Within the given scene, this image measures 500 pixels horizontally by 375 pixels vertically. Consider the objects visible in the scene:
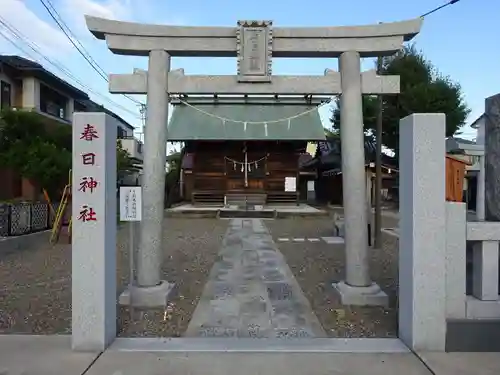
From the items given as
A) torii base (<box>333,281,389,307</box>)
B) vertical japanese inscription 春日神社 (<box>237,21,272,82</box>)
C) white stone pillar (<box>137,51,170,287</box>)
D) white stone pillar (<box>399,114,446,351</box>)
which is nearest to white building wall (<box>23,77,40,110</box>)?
white stone pillar (<box>137,51,170,287</box>)

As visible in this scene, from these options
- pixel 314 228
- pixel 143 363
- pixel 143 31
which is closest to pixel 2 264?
pixel 143 31

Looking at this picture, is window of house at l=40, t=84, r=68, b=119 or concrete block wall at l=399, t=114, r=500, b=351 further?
window of house at l=40, t=84, r=68, b=119

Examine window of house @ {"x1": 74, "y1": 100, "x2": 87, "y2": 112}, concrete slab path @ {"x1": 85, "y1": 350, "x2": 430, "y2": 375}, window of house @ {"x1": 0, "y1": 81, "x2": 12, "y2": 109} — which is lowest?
concrete slab path @ {"x1": 85, "y1": 350, "x2": 430, "y2": 375}

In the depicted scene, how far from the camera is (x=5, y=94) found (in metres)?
20.5

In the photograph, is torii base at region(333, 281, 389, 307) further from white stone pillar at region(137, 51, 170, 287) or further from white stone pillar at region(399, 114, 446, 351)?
white stone pillar at region(137, 51, 170, 287)

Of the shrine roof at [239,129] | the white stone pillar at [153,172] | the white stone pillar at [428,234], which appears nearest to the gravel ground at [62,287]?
the white stone pillar at [153,172]

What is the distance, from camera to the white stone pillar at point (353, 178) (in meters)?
6.04

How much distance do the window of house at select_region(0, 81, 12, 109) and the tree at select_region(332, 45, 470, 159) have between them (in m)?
18.3

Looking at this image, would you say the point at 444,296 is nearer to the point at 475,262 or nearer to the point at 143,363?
the point at 475,262

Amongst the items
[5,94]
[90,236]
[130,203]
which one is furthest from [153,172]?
[5,94]

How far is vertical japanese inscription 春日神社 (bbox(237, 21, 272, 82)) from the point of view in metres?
6.20

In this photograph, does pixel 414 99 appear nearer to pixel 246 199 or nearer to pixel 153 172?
pixel 246 199

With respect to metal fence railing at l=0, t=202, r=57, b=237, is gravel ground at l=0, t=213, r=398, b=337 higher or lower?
lower

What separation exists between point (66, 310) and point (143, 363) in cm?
229
